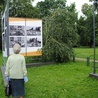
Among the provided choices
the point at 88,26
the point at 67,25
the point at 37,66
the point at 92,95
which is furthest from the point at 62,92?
the point at 88,26

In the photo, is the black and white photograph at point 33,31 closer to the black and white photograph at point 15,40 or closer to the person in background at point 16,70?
the black and white photograph at point 15,40

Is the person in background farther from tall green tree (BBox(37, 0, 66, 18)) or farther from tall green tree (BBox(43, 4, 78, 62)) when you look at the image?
tall green tree (BBox(37, 0, 66, 18))

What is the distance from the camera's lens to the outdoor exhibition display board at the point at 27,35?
15695mm

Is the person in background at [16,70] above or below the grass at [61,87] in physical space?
above

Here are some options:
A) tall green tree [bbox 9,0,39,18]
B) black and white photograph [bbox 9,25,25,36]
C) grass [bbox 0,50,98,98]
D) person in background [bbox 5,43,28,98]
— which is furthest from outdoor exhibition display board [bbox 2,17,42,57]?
tall green tree [bbox 9,0,39,18]

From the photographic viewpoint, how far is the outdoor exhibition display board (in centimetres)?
1570

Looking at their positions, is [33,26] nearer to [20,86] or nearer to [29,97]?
[29,97]

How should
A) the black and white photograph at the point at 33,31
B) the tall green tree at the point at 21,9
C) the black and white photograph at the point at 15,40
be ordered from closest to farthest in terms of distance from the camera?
the black and white photograph at the point at 15,40 → the black and white photograph at the point at 33,31 → the tall green tree at the point at 21,9

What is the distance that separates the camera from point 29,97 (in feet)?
27.0

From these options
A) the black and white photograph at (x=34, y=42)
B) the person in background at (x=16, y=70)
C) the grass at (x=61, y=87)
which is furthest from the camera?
the black and white photograph at (x=34, y=42)

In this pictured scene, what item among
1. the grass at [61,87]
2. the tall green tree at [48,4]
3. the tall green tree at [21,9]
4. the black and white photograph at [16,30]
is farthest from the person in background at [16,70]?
the tall green tree at [48,4]

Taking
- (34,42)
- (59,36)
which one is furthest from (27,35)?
(59,36)

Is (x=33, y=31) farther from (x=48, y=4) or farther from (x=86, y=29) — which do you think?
(x=48, y=4)

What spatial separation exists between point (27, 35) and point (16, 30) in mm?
836
